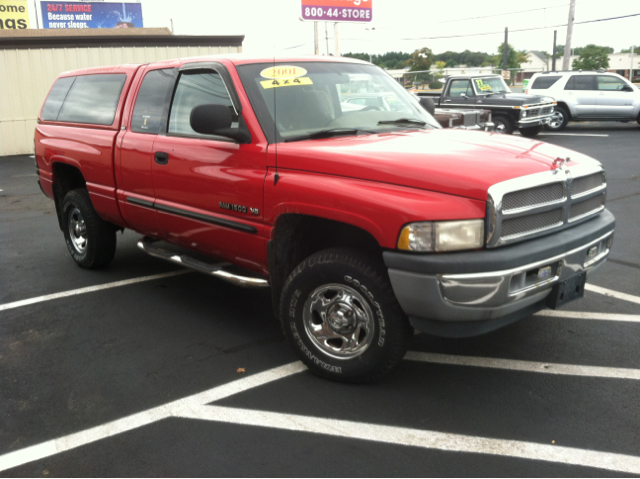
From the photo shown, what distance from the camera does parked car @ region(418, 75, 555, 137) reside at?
1627 cm

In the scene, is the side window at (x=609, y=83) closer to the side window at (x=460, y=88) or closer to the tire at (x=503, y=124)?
the tire at (x=503, y=124)

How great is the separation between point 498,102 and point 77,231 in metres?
13.2

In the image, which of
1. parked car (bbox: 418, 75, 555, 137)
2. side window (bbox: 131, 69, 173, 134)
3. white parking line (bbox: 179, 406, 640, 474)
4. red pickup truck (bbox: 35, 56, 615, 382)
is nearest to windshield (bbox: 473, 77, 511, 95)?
parked car (bbox: 418, 75, 555, 137)

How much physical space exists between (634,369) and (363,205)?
2.01 metres

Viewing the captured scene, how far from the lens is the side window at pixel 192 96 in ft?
14.0

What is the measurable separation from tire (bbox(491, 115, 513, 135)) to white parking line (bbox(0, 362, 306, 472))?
1399 centimetres

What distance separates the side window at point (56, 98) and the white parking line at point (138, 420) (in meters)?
3.88

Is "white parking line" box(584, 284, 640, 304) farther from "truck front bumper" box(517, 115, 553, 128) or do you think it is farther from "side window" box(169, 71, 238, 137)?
"truck front bumper" box(517, 115, 553, 128)

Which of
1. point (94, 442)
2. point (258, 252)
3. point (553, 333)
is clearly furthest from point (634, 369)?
point (94, 442)

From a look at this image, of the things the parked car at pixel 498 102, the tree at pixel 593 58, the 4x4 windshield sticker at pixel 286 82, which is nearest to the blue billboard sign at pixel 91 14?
the parked car at pixel 498 102

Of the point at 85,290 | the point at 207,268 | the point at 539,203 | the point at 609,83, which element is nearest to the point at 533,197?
the point at 539,203

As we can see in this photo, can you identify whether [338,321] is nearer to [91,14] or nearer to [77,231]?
[77,231]

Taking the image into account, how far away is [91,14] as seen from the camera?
48.6m

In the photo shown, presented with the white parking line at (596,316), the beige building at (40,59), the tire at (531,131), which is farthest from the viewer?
the tire at (531,131)
